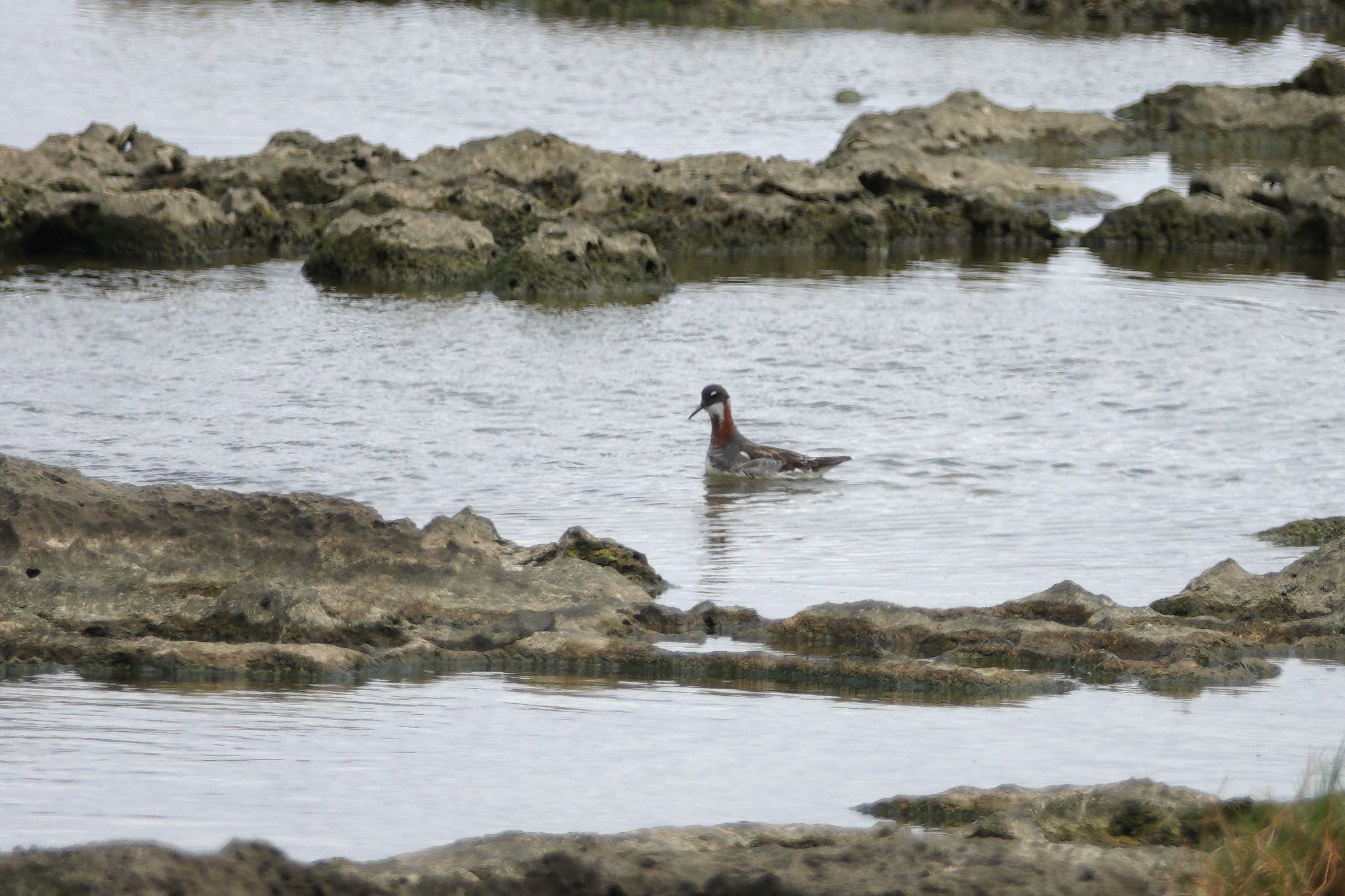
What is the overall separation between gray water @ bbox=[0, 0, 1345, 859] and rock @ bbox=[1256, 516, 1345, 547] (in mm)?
206

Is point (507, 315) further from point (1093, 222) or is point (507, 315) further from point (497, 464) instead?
point (1093, 222)

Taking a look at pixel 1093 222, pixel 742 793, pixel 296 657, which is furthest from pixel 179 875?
pixel 1093 222

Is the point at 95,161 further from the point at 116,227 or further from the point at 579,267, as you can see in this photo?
the point at 579,267

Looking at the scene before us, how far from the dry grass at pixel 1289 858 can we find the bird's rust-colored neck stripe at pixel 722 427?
8.45 metres

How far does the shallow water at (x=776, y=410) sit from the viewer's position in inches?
416

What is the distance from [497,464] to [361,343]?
444 centimetres

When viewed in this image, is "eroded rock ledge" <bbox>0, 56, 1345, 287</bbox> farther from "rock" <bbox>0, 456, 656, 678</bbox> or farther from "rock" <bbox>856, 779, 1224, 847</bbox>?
"rock" <bbox>856, 779, 1224, 847</bbox>

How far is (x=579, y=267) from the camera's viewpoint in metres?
19.0

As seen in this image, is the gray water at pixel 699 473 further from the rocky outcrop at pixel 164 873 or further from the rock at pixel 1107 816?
the rocky outcrop at pixel 164 873

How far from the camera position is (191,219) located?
20672 millimetres

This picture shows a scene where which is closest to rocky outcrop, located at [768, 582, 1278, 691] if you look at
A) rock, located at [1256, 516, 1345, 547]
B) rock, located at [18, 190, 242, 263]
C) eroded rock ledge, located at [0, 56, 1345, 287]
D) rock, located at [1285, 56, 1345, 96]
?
rock, located at [1256, 516, 1345, 547]

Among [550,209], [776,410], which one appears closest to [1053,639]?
[776,410]

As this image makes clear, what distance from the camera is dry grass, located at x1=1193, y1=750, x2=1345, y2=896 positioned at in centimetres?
405

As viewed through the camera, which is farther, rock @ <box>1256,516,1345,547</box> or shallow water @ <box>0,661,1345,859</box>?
rock @ <box>1256,516,1345,547</box>
